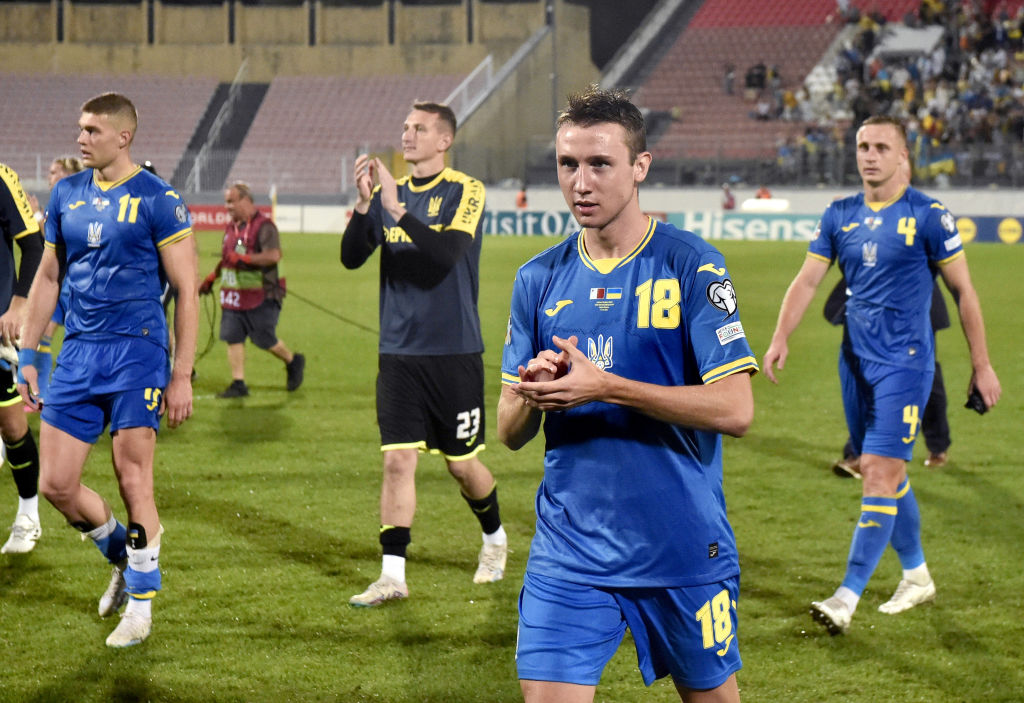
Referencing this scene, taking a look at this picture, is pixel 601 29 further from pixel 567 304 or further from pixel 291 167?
pixel 567 304

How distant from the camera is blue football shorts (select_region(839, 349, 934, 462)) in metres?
5.58

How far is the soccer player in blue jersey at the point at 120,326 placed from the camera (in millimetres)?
5145

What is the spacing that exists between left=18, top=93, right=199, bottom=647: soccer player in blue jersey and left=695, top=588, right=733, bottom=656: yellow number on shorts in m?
2.76

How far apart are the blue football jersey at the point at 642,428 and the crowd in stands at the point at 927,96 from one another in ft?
100

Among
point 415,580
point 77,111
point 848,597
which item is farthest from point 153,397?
point 77,111

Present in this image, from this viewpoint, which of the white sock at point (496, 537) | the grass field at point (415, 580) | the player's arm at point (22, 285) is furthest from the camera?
the white sock at point (496, 537)

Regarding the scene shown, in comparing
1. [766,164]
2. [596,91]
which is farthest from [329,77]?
[596,91]

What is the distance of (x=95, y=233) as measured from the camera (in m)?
5.15

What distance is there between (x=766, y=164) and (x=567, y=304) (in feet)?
107

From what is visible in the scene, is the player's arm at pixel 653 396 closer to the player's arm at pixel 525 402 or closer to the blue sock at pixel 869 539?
the player's arm at pixel 525 402

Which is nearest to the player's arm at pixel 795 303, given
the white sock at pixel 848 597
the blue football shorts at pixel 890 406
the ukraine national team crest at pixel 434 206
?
the blue football shorts at pixel 890 406

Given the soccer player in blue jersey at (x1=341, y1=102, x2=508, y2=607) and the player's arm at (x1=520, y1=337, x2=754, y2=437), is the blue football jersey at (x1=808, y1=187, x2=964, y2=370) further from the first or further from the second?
the player's arm at (x1=520, y1=337, x2=754, y2=437)

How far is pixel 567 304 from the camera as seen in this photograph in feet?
10.2

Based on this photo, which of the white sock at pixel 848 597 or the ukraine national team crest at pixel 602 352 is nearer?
the ukraine national team crest at pixel 602 352
